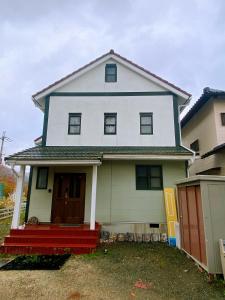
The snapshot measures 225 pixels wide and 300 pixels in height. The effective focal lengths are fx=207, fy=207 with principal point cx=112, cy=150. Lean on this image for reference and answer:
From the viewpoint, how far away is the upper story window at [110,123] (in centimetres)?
1064

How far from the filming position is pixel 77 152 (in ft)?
30.1

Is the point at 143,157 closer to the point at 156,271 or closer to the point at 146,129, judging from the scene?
the point at 146,129

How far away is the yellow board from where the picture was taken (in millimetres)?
8556

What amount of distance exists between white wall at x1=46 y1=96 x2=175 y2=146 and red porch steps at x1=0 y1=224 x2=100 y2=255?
4.41 meters

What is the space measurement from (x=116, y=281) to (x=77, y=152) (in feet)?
18.1

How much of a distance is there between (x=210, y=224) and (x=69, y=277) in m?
3.61

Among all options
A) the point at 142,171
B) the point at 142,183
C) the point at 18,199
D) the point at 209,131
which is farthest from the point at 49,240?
the point at 209,131

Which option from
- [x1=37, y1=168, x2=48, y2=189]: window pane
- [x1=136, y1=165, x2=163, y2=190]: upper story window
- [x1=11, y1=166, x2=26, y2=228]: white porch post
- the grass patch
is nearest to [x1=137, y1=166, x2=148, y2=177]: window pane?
[x1=136, y1=165, x2=163, y2=190]: upper story window

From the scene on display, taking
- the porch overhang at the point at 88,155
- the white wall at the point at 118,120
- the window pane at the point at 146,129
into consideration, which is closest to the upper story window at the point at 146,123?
the window pane at the point at 146,129

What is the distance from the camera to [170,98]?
10.8 metres

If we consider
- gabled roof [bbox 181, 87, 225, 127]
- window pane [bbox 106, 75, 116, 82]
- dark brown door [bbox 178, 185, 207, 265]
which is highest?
window pane [bbox 106, 75, 116, 82]

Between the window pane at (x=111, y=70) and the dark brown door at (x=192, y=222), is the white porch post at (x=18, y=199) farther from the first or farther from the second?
the window pane at (x=111, y=70)

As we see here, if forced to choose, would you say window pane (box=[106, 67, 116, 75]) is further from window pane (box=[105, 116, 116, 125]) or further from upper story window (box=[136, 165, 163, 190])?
upper story window (box=[136, 165, 163, 190])

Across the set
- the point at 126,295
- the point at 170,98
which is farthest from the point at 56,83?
the point at 126,295
